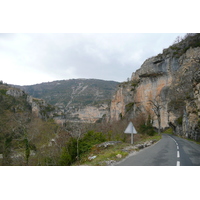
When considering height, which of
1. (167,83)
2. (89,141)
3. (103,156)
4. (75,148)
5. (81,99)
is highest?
(81,99)

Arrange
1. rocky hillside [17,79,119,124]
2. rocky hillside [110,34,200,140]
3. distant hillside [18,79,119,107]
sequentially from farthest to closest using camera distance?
distant hillside [18,79,119,107], rocky hillside [17,79,119,124], rocky hillside [110,34,200,140]

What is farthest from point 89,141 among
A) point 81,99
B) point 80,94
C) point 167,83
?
point 80,94

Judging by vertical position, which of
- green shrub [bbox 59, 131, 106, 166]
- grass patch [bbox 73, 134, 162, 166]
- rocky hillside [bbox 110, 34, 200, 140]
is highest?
rocky hillside [bbox 110, 34, 200, 140]

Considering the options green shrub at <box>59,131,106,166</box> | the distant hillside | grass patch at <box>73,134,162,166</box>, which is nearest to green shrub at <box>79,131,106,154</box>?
green shrub at <box>59,131,106,166</box>

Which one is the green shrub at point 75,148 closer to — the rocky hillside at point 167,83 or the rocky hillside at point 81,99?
the rocky hillside at point 167,83

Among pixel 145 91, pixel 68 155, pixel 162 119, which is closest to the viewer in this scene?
pixel 68 155

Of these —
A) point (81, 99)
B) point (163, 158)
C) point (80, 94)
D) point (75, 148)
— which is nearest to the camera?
point (163, 158)

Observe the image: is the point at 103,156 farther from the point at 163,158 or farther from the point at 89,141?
the point at 89,141

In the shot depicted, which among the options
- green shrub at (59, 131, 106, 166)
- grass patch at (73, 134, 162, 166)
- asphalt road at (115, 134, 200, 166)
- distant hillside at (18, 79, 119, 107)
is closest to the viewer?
asphalt road at (115, 134, 200, 166)

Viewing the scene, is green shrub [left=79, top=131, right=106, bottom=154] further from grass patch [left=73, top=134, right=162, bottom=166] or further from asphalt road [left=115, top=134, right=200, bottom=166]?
asphalt road [left=115, top=134, right=200, bottom=166]

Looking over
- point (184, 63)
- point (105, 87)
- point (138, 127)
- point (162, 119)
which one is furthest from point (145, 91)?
point (105, 87)

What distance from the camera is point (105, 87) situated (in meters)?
165

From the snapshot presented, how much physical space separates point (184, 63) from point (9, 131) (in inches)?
1494

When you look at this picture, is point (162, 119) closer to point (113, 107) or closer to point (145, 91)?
point (145, 91)
